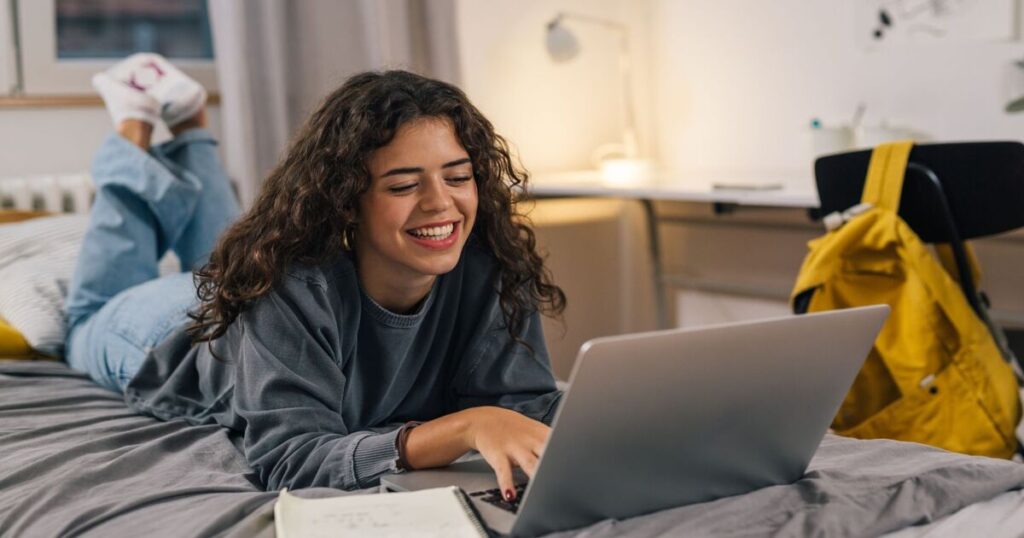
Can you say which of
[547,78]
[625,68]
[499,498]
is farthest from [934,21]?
[499,498]

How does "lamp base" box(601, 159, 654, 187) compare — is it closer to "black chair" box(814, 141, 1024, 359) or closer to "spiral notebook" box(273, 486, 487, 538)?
"black chair" box(814, 141, 1024, 359)

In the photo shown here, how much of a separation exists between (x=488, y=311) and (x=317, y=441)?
318mm

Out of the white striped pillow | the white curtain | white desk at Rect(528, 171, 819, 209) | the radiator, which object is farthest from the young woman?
the white curtain

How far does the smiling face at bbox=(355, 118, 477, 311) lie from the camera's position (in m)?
1.22

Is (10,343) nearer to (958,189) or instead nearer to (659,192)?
(659,192)

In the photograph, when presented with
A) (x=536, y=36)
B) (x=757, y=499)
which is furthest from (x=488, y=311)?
(x=536, y=36)

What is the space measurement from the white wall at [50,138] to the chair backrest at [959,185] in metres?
1.83

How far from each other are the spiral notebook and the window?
Result: 2108mm

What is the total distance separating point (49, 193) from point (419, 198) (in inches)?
64.9

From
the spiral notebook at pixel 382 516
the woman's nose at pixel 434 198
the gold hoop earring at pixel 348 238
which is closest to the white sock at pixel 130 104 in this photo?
the gold hoop earring at pixel 348 238

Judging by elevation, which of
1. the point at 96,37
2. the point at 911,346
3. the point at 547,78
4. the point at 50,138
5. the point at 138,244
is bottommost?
the point at 911,346

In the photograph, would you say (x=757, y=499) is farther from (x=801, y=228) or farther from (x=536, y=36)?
(x=536, y=36)

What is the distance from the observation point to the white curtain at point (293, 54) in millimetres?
2752

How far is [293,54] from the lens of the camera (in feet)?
9.46
